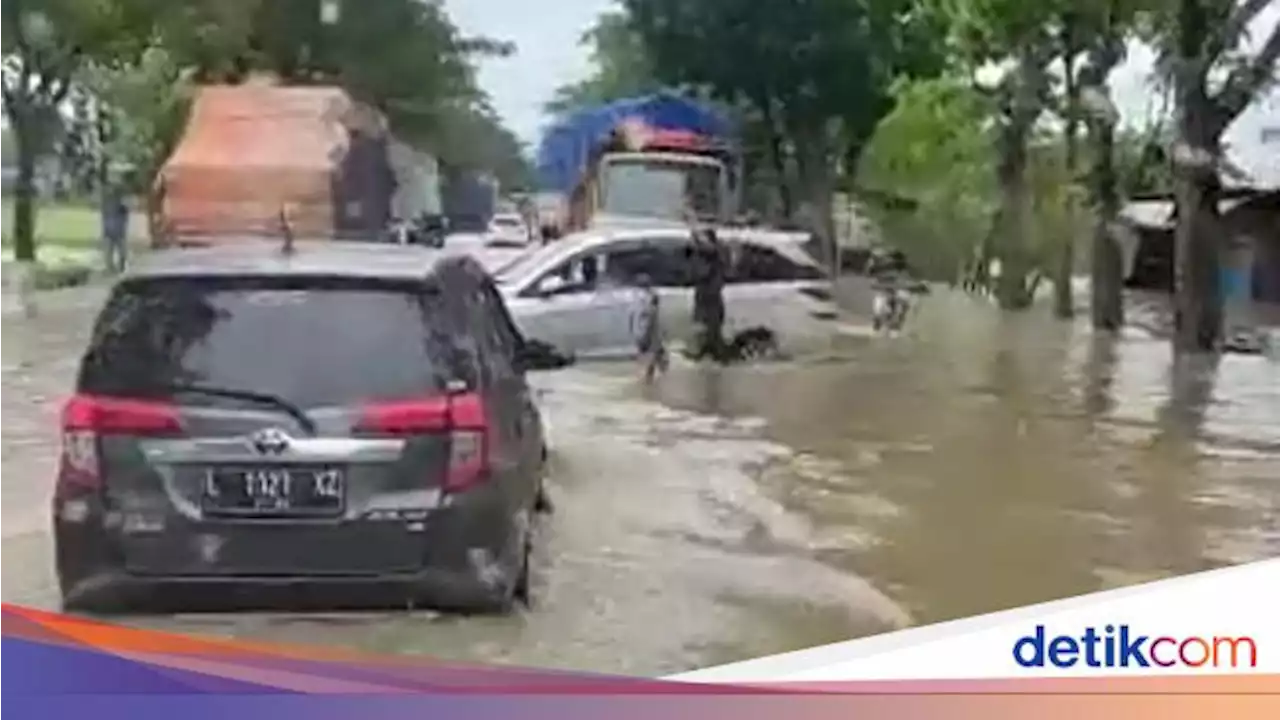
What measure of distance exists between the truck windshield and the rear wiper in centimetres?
55

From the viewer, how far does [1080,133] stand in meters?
3.12

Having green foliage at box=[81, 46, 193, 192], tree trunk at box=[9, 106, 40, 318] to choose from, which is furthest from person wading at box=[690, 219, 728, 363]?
tree trunk at box=[9, 106, 40, 318]

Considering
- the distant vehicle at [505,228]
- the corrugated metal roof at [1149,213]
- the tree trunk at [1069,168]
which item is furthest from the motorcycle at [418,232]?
the corrugated metal roof at [1149,213]

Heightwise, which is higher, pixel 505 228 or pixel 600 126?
pixel 600 126

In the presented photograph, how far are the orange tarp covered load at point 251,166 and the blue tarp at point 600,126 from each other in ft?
1.00

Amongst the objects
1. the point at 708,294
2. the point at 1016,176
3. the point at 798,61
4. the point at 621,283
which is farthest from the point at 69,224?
the point at 1016,176

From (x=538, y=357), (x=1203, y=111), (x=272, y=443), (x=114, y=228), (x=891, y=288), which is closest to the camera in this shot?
(x=272, y=443)

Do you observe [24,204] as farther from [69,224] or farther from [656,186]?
[656,186]

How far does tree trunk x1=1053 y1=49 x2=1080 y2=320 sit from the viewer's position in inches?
122

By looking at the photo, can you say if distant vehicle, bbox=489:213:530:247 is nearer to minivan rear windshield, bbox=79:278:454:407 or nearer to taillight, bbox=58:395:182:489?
minivan rear windshield, bbox=79:278:454:407

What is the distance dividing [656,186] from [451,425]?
48 centimetres

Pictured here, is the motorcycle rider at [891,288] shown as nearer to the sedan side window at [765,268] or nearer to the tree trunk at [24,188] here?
the sedan side window at [765,268]

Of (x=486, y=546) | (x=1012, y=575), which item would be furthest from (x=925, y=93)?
(x=486, y=546)

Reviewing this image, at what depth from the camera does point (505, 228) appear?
9.33 feet
